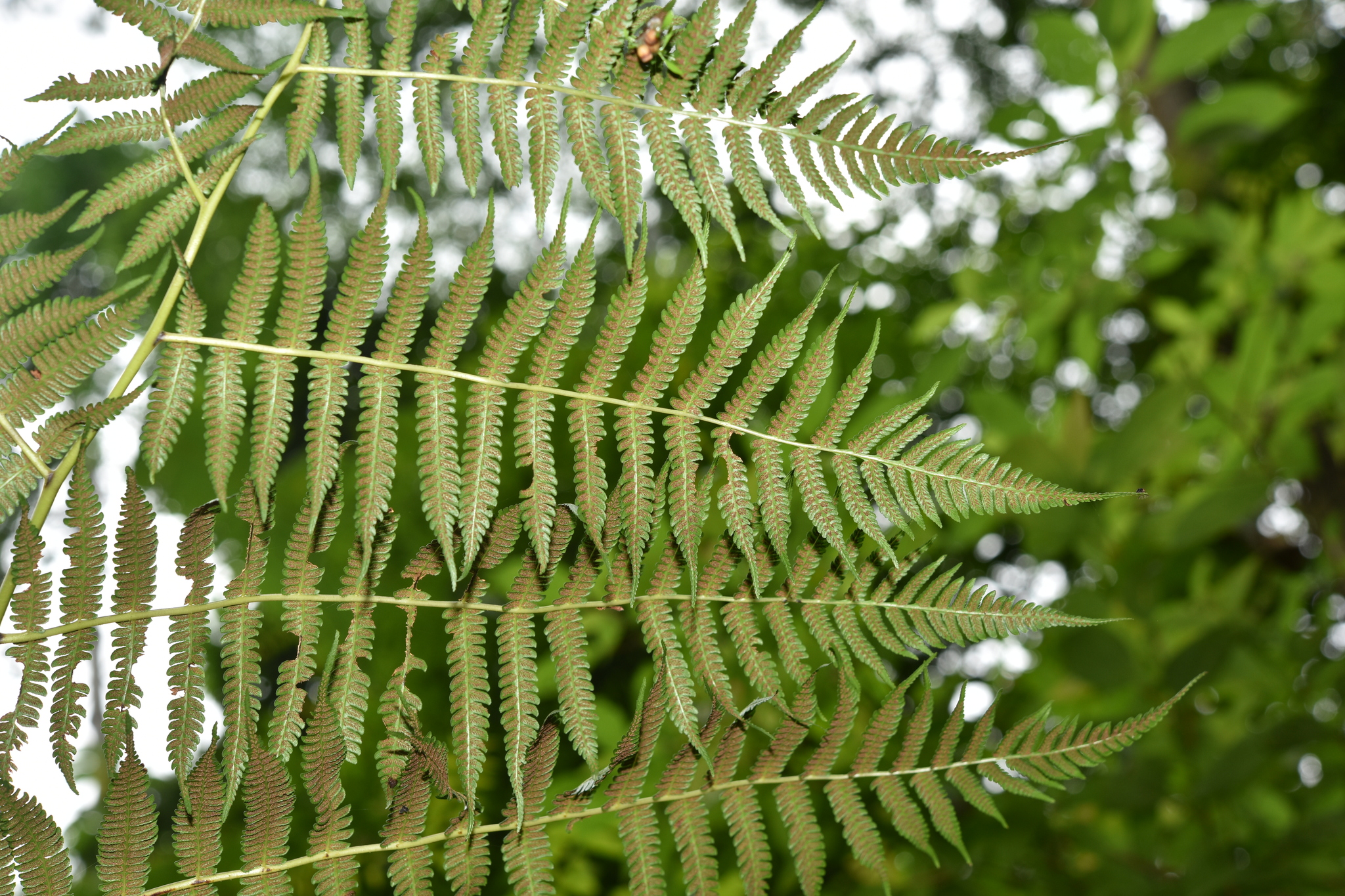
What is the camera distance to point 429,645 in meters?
1.07

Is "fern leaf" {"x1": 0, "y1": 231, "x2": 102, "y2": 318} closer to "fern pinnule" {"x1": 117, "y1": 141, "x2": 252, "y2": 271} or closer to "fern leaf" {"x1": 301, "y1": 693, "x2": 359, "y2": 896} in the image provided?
"fern pinnule" {"x1": 117, "y1": 141, "x2": 252, "y2": 271}

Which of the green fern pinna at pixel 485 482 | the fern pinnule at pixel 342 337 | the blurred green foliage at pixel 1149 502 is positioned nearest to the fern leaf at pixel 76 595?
the green fern pinna at pixel 485 482

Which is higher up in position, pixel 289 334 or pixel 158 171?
pixel 158 171

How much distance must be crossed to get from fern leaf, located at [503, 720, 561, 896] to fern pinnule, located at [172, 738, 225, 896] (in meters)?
0.16

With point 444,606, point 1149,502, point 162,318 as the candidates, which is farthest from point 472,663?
point 1149,502

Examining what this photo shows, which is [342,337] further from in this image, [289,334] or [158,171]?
[158,171]

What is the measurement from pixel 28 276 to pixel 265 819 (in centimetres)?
35

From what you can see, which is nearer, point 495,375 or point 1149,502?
point 495,375

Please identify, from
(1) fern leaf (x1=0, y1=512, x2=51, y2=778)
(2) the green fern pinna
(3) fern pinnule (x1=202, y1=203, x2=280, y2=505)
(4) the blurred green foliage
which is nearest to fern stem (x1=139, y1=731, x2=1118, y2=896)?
(2) the green fern pinna

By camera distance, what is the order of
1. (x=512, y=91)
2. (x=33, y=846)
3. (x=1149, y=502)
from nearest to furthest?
(x=33, y=846) < (x=512, y=91) < (x=1149, y=502)

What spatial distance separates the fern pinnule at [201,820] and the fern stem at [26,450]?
0.60 ft

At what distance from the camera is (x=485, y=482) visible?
0.52 metres

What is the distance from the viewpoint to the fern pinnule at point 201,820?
0.49m

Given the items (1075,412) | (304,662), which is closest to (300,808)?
(304,662)
